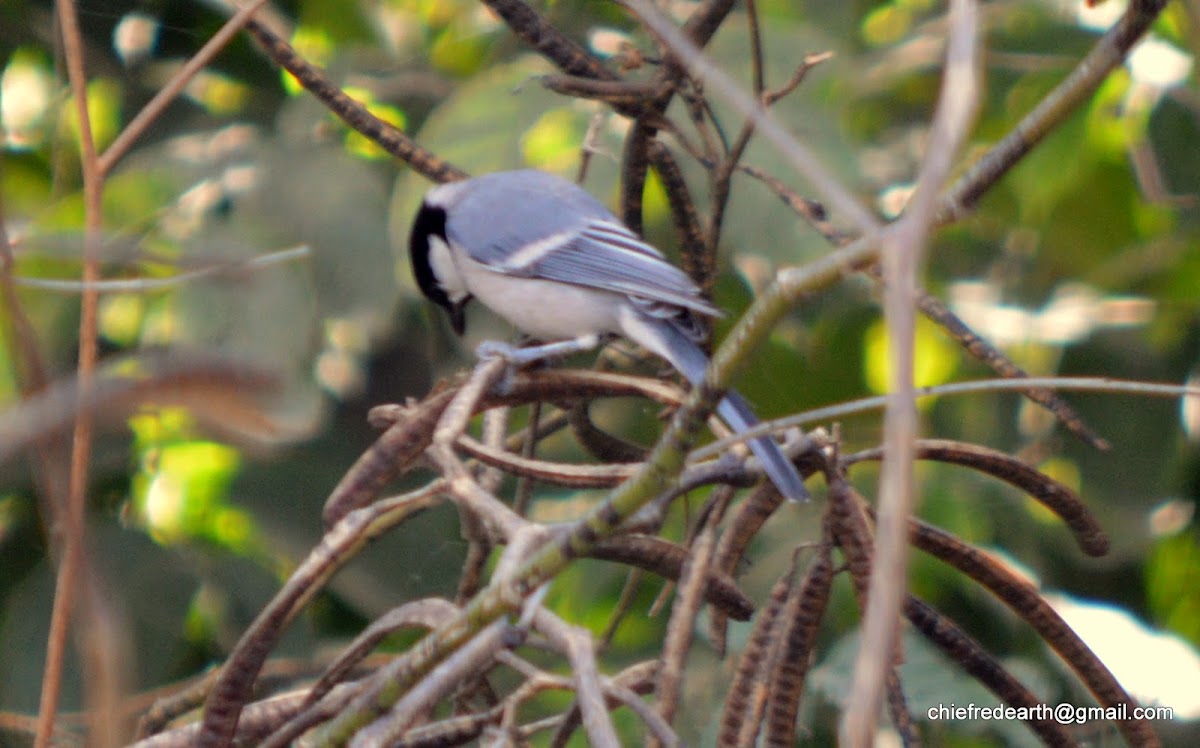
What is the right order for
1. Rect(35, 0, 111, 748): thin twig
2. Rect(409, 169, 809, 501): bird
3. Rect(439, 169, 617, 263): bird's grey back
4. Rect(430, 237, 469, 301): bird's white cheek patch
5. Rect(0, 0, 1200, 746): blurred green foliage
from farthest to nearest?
Rect(439, 169, 617, 263): bird's grey back, Rect(430, 237, 469, 301): bird's white cheek patch, Rect(409, 169, 809, 501): bird, Rect(0, 0, 1200, 746): blurred green foliage, Rect(35, 0, 111, 748): thin twig

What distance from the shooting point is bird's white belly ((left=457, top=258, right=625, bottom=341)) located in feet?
8.04

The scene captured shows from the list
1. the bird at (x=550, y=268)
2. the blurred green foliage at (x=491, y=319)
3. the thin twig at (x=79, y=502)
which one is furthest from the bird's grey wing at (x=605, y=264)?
the thin twig at (x=79, y=502)

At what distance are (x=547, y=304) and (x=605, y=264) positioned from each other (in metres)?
0.15

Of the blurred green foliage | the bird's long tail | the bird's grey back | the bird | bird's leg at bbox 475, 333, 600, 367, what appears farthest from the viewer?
the bird's grey back

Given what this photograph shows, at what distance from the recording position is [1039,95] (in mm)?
2439

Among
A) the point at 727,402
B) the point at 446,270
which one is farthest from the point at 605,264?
the point at 727,402

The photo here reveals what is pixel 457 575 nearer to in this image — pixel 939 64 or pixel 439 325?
pixel 439 325

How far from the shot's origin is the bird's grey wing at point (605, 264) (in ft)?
6.89

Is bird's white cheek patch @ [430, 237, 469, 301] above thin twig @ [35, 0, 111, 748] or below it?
above

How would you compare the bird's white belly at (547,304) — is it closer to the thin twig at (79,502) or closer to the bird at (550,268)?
the bird at (550,268)

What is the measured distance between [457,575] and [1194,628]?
1576 mm

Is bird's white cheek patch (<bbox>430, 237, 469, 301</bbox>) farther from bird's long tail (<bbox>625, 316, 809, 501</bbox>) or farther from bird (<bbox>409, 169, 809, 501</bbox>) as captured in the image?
bird's long tail (<bbox>625, 316, 809, 501</bbox>)

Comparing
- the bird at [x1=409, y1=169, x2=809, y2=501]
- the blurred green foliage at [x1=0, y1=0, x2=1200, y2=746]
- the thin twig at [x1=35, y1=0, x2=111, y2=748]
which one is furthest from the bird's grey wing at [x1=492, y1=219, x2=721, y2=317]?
the thin twig at [x1=35, y1=0, x2=111, y2=748]

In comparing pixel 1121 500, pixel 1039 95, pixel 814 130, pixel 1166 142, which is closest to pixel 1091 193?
pixel 1166 142
